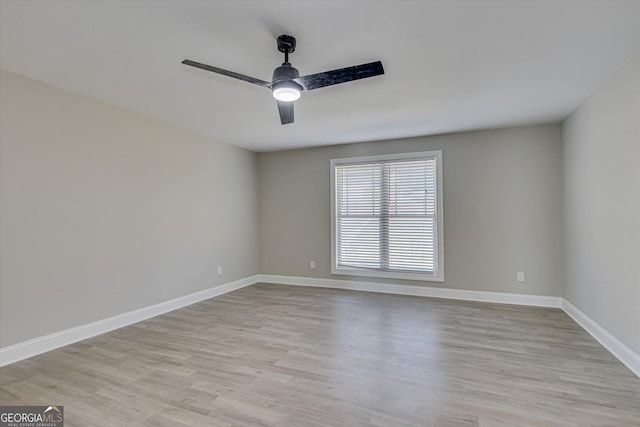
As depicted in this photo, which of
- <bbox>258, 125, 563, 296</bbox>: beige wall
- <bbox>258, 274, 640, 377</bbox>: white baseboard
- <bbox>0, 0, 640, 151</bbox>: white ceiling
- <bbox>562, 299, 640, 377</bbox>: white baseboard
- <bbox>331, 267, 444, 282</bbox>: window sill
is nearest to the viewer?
<bbox>0, 0, 640, 151</bbox>: white ceiling

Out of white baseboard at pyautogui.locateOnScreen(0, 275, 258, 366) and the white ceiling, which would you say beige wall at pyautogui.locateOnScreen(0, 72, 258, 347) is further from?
the white ceiling

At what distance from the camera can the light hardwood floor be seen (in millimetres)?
1940

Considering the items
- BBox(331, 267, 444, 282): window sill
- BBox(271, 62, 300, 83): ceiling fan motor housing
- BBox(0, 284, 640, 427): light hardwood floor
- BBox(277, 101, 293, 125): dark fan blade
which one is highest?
BBox(271, 62, 300, 83): ceiling fan motor housing

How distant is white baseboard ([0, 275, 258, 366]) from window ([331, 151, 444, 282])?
2.33 metres

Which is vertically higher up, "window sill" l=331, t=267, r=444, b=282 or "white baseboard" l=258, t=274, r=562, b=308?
"window sill" l=331, t=267, r=444, b=282

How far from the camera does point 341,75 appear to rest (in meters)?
2.10

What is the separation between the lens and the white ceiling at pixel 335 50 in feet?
6.16

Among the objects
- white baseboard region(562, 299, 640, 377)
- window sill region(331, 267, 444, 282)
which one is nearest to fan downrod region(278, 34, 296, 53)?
white baseboard region(562, 299, 640, 377)

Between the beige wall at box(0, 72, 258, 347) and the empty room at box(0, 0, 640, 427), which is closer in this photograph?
the empty room at box(0, 0, 640, 427)

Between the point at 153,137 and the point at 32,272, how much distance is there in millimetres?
1903

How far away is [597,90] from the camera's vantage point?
3033 mm

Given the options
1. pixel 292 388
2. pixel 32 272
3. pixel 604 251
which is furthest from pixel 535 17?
pixel 32 272

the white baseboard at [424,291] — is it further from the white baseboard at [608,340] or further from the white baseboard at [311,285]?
the white baseboard at [608,340]

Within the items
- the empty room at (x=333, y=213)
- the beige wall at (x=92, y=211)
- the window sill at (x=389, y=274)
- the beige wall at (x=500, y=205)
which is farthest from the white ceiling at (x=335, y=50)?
the window sill at (x=389, y=274)
